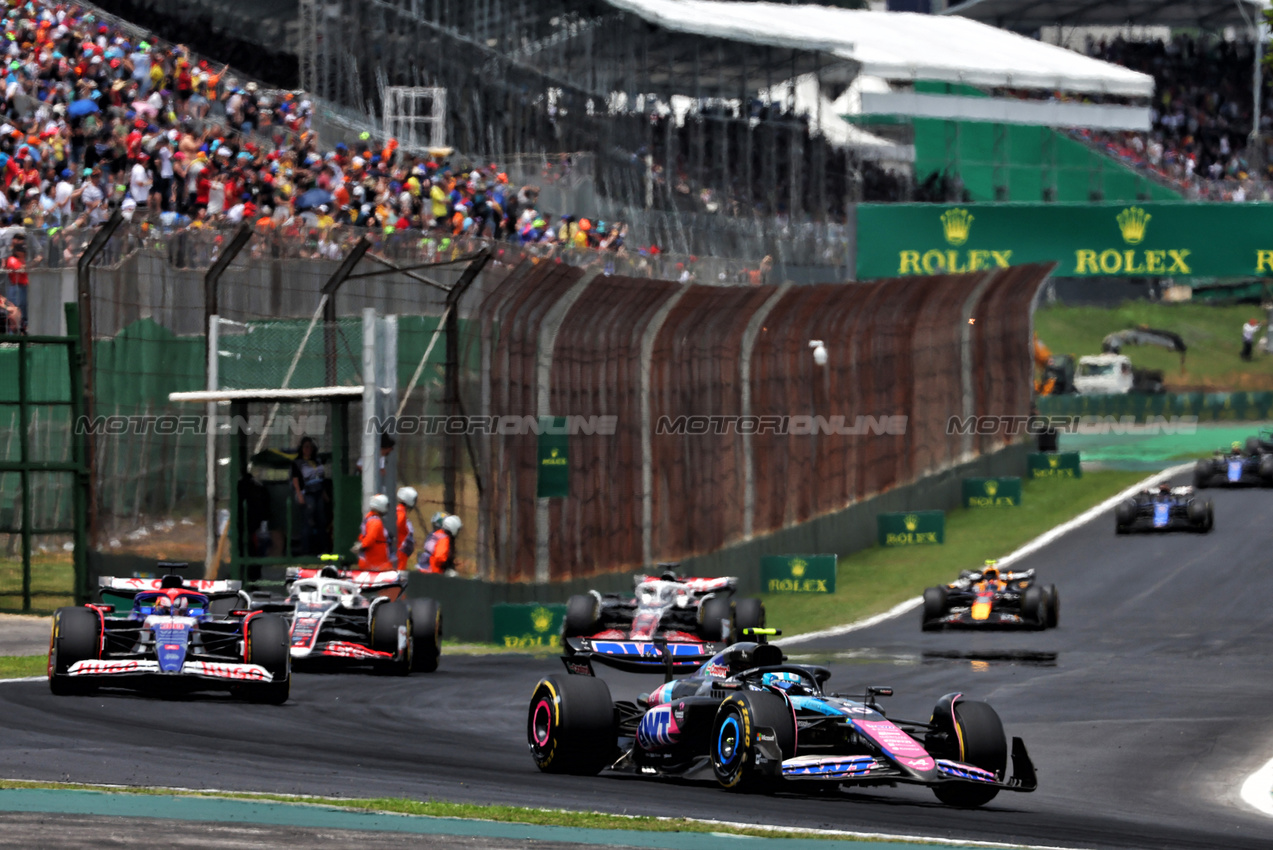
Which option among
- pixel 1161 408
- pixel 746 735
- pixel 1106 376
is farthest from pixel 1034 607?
pixel 1106 376

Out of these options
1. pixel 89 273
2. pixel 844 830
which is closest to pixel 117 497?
pixel 89 273

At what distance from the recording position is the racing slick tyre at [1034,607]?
2106 cm

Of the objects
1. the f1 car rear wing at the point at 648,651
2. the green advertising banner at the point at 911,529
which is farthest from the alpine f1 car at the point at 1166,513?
the f1 car rear wing at the point at 648,651

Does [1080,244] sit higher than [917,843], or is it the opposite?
[1080,244]

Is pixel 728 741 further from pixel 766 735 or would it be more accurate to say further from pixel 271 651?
pixel 271 651

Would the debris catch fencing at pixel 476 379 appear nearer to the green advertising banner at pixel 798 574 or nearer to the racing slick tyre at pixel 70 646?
the green advertising banner at pixel 798 574

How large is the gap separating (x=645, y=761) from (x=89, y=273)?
408 inches

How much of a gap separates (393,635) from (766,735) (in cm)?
633

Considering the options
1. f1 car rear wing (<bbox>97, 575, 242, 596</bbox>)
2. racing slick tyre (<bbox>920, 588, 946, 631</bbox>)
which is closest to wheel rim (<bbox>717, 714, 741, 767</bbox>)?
f1 car rear wing (<bbox>97, 575, 242, 596</bbox>)

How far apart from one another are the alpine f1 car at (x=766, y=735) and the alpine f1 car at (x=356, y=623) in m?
4.67

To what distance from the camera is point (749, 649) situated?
11.3 metres

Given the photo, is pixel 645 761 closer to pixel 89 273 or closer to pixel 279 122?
pixel 89 273

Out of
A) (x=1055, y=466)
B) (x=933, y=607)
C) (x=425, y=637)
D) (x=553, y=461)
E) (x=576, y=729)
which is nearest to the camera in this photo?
(x=576, y=729)

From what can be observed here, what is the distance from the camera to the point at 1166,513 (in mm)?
28766
